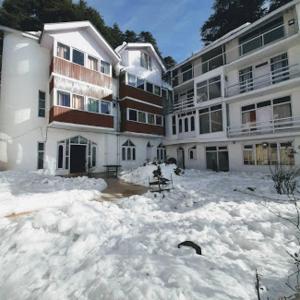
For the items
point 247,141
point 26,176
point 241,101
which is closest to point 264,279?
point 26,176

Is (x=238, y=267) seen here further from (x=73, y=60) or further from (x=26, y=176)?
(x=73, y=60)

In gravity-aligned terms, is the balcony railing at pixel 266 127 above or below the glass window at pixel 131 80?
below

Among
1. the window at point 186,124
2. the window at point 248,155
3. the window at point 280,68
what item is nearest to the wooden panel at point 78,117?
the window at point 186,124

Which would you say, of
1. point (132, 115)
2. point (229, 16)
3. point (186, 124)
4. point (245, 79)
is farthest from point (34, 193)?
point (229, 16)

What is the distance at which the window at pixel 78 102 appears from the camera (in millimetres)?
16141

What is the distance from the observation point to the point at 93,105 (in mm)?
17438

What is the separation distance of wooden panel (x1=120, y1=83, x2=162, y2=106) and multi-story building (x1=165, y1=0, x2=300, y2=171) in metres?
2.29

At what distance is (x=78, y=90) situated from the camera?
16.4 m

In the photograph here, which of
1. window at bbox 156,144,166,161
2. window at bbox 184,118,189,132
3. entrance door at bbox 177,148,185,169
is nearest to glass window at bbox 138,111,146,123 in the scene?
window at bbox 156,144,166,161

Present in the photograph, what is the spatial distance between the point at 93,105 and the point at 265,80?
14543 mm

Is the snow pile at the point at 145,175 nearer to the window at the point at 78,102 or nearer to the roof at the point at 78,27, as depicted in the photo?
the window at the point at 78,102

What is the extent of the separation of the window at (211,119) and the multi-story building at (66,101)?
6447 millimetres

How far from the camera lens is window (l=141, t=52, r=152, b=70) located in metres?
22.3

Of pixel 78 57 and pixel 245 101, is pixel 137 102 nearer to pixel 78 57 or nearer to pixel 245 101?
pixel 78 57
